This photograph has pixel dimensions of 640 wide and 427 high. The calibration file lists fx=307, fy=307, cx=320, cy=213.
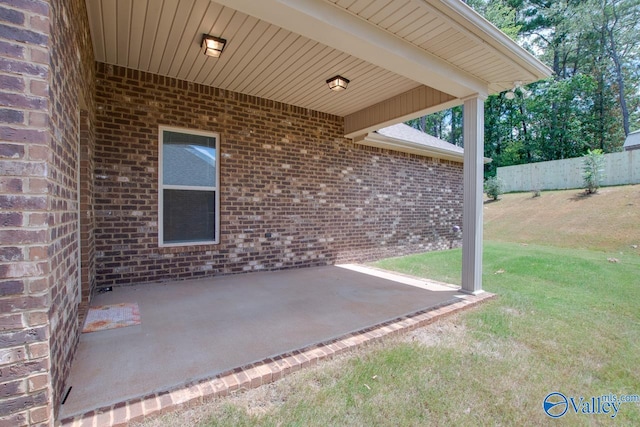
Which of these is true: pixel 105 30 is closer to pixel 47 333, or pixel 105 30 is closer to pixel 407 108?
pixel 47 333

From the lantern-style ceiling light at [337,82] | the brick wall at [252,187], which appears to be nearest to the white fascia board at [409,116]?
the brick wall at [252,187]

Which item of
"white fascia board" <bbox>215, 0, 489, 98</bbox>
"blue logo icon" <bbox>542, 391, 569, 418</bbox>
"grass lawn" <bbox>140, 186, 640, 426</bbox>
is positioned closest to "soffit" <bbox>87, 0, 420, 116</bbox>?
"white fascia board" <bbox>215, 0, 489, 98</bbox>

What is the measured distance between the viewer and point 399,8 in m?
2.88

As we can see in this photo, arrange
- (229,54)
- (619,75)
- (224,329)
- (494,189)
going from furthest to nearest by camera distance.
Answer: (619,75) < (494,189) < (229,54) < (224,329)

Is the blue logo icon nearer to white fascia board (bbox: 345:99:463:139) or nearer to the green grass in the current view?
the green grass

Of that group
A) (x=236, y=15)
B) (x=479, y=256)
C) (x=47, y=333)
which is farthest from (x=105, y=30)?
(x=479, y=256)

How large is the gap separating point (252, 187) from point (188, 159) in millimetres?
1111

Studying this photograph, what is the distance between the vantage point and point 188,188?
482 centimetres

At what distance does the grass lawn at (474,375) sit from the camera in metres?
1.88

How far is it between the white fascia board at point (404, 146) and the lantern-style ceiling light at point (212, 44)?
3.66 metres

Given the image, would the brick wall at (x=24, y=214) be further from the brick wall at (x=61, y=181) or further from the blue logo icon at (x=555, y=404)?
the blue logo icon at (x=555, y=404)

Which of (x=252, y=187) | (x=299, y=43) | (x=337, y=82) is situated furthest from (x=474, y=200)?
(x=252, y=187)

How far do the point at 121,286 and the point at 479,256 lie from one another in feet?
16.6

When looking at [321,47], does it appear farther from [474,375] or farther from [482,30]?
[474,375]
